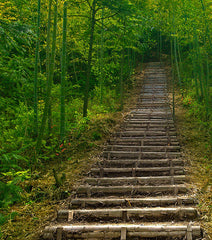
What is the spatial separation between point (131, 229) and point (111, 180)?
132 centimetres

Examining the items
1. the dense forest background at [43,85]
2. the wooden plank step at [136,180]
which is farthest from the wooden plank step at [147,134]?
the wooden plank step at [136,180]

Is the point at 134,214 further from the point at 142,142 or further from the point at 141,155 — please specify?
the point at 142,142

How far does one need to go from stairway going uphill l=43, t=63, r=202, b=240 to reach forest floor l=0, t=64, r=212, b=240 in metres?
0.18

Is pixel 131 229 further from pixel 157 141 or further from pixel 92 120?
pixel 92 120

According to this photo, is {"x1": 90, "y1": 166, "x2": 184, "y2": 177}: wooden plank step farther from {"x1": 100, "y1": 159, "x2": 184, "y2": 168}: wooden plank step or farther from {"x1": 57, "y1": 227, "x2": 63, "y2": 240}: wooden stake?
{"x1": 57, "y1": 227, "x2": 63, "y2": 240}: wooden stake

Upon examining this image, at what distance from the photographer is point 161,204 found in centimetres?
331

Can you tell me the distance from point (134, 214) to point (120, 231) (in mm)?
403

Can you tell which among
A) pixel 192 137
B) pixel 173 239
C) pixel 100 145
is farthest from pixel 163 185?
pixel 192 137

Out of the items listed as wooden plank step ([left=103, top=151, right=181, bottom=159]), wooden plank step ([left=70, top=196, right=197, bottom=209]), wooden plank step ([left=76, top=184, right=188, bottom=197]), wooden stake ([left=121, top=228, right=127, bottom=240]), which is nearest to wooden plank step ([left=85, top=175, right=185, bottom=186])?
wooden plank step ([left=76, top=184, right=188, bottom=197])

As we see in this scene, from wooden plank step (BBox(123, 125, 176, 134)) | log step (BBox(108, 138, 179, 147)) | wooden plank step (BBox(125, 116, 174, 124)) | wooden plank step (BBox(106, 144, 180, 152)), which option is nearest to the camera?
wooden plank step (BBox(106, 144, 180, 152))

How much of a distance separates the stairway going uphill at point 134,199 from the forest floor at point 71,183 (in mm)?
177

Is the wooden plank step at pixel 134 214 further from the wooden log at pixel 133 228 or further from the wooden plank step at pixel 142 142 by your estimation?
the wooden plank step at pixel 142 142

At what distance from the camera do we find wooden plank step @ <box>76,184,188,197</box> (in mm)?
3641

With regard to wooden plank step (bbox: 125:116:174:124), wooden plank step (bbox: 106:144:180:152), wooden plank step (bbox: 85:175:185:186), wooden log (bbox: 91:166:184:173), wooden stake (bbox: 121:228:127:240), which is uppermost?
wooden plank step (bbox: 125:116:174:124)
